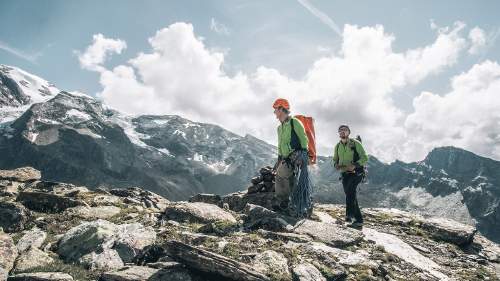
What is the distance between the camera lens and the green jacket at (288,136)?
1591cm

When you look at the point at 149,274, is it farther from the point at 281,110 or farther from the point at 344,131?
the point at 344,131

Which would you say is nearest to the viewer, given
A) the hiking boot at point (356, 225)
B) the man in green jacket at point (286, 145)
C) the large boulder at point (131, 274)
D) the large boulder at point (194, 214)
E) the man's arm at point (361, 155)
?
the large boulder at point (131, 274)

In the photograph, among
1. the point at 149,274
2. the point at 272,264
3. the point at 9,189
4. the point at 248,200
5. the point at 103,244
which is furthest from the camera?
the point at 9,189

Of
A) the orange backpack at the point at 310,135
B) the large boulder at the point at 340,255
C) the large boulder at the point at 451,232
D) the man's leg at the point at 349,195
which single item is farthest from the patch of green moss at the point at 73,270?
the large boulder at the point at 451,232

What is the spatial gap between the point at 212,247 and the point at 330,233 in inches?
186

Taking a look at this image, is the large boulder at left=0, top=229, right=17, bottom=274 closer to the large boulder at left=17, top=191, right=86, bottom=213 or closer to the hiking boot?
the large boulder at left=17, top=191, right=86, bottom=213

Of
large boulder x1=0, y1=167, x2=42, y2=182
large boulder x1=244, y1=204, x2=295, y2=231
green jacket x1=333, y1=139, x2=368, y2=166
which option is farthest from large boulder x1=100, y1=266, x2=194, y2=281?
large boulder x1=0, y1=167, x2=42, y2=182

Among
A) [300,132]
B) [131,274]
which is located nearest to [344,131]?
[300,132]

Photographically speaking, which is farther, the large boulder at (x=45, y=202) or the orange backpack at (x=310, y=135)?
the orange backpack at (x=310, y=135)

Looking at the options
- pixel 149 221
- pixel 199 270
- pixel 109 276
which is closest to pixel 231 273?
pixel 199 270

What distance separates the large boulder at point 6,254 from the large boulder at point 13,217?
9.17 ft

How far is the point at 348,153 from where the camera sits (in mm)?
18875

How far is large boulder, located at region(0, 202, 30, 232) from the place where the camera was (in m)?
13.8

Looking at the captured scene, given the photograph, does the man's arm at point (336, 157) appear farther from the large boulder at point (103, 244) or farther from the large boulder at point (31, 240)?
the large boulder at point (31, 240)
